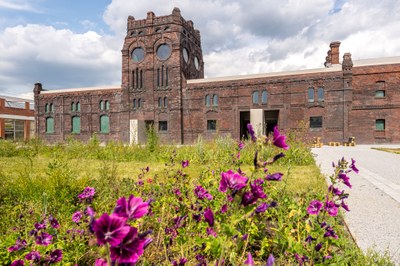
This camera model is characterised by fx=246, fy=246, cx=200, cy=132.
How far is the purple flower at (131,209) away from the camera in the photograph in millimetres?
733

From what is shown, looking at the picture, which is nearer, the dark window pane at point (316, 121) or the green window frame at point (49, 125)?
the dark window pane at point (316, 121)

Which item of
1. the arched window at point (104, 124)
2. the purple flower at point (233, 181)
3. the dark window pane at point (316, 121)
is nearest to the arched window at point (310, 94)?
the dark window pane at point (316, 121)

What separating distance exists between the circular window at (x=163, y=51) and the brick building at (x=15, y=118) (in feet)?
77.4

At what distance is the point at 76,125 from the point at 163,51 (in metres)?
14.6

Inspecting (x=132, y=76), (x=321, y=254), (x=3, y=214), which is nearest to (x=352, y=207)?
(x=321, y=254)

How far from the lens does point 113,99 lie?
29422mm

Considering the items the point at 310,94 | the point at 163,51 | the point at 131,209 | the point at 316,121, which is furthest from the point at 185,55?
the point at 131,209

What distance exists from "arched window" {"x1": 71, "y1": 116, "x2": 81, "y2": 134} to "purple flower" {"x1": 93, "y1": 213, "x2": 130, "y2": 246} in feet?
111

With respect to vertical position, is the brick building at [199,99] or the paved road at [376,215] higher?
the brick building at [199,99]

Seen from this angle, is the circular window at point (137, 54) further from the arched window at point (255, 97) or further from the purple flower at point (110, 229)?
the purple flower at point (110, 229)

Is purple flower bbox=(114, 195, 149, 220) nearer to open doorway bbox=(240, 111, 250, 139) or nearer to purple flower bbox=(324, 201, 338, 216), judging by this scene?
purple flower bbox=(324, 201, 338, 216)

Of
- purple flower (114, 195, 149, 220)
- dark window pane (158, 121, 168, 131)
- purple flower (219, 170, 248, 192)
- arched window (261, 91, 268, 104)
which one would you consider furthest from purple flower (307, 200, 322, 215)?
dark window pane (158, 121, 168, 131)

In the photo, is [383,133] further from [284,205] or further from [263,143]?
[263,143]

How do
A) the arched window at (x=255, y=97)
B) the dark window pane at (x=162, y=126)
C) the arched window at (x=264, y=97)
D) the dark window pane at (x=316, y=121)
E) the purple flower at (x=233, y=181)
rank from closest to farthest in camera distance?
the purple flower at (x=233, y=181) < the dark window pane at (x=316, y=121) < the arched window at (x=264, y=97) < the arched window at (x=255, y=97) < the dark window pane at (x=162, y=126)
